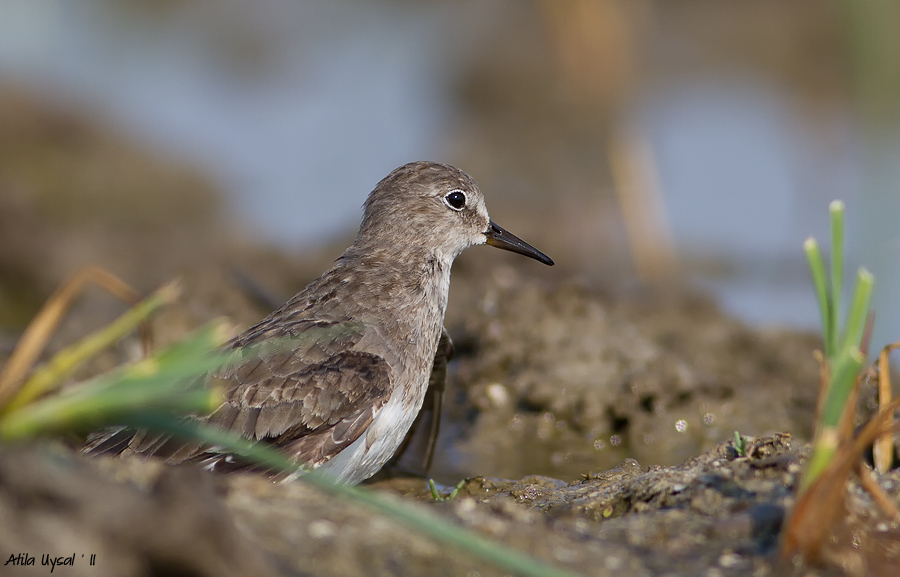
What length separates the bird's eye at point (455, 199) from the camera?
5989 millimetres

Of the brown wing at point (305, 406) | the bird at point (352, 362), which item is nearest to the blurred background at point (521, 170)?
the bird at point (352, 362)

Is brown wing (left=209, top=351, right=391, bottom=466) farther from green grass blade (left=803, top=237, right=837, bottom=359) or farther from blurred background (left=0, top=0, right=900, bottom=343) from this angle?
blurred background (left=0, top=0, right=900, bottom=343)

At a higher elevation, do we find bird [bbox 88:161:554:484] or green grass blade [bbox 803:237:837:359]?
green grass blade [bbox 803:237:837:359]

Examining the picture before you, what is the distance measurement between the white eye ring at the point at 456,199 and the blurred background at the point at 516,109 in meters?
2.56

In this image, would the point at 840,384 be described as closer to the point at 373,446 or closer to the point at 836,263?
the point at 836,263

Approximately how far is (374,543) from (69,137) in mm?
10861

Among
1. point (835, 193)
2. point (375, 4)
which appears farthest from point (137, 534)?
point (375, 4)

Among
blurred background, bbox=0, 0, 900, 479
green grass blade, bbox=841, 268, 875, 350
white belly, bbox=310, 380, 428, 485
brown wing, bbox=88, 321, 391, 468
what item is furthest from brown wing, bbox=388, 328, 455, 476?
green grass blade, bbox=841, 268, 875, 350

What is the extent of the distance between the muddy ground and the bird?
733 millimetres

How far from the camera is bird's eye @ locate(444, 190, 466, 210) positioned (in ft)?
19.6

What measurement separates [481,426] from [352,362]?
1.99 m

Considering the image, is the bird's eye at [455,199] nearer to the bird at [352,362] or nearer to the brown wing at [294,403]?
the bird at [352,362]

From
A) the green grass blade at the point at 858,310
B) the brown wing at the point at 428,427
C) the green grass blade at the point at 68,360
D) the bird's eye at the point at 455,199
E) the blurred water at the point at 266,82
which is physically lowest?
the brown wing at the point at 428,427

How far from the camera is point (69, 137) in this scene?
40.8 ft
